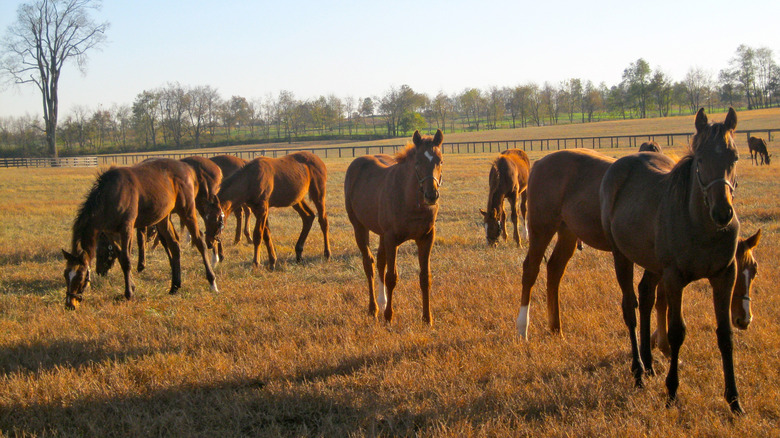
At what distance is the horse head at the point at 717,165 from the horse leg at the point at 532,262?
2.00 m

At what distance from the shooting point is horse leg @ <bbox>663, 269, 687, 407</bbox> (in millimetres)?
3539

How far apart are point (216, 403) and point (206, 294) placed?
12.8 feet

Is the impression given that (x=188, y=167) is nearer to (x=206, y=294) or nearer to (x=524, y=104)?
(x=206, y=294)

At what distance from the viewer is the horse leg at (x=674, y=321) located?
11.6ft

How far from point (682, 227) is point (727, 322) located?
0.68m

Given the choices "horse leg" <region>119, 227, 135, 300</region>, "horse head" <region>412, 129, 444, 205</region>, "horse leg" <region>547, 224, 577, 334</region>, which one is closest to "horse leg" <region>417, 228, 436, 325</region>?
"horse head" <region>412, 129, 444, 205</region>

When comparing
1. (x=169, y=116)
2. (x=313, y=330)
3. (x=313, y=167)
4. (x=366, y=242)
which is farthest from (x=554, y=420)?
(x=169, y=116)

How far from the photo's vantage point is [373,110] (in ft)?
325

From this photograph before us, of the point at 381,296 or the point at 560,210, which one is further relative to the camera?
the point at 381,296

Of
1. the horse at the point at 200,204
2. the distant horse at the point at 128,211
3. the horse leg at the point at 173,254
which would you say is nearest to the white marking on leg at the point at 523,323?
the distant horse at the point at 128,211

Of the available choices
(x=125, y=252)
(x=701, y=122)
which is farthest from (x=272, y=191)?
(x=701, y=122)

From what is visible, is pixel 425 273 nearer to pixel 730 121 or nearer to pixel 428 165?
pixel 428 165

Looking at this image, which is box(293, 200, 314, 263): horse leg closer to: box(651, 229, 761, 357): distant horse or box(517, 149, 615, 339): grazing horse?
box(517, 149, 615, 339): grazing horse

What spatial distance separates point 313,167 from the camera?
38.4 feet
